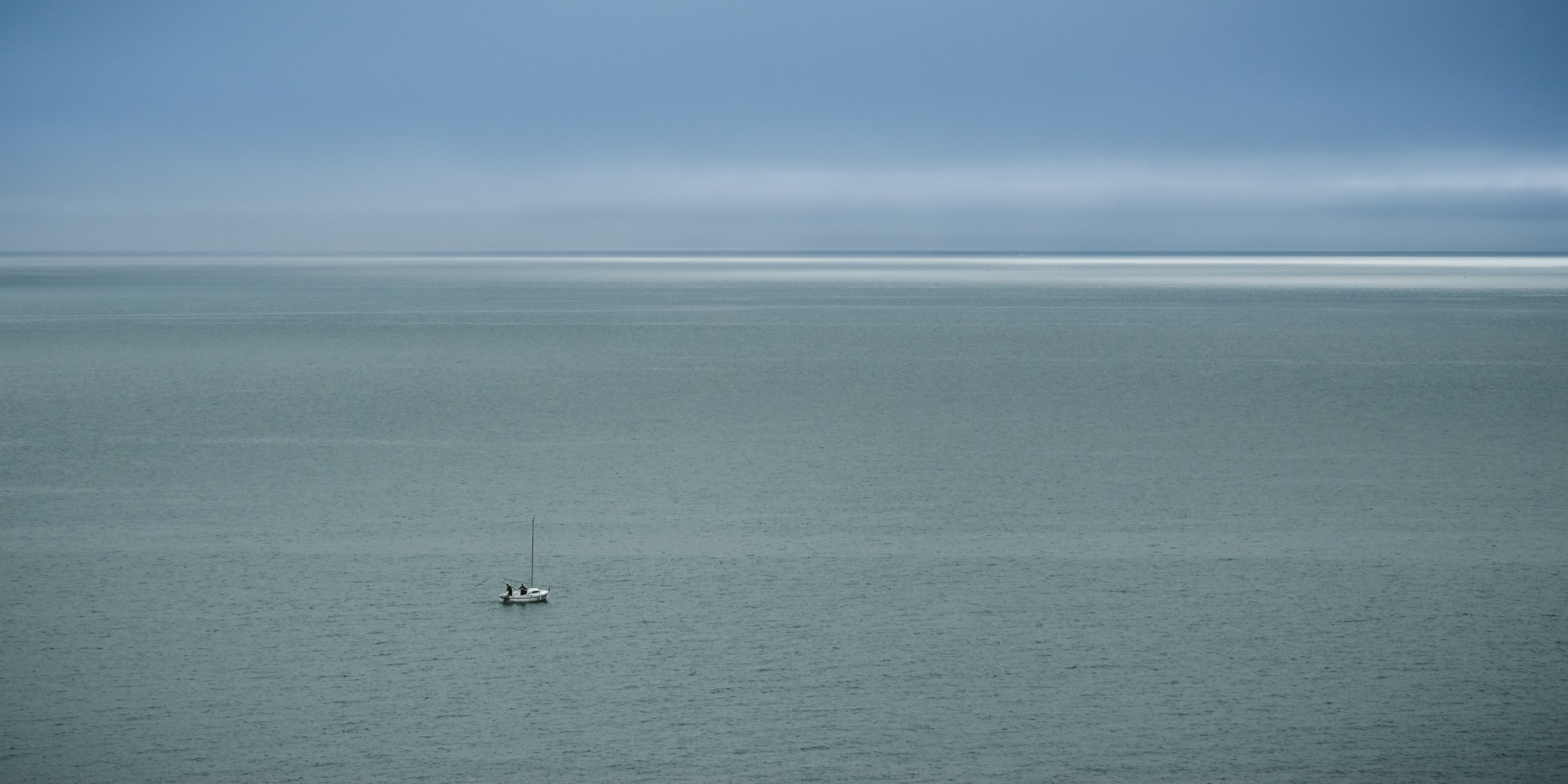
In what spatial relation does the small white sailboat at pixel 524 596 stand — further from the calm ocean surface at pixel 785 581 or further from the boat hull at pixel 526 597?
the calm ocean surface at pixel 785 581

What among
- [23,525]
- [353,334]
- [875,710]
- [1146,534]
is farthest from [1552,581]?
[353,334]

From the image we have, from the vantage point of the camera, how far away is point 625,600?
1316 centimetres

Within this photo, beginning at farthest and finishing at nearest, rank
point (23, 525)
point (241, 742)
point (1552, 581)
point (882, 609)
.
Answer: point (23, 525) → point (1552, 581) → point (882, 609) → point (241, 742)

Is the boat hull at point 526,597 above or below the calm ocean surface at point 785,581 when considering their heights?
above

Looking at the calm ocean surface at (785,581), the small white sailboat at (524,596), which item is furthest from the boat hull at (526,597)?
the calm ocean surface at (785,581)

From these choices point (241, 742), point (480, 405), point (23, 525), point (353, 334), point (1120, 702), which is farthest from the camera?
point (353, 334)

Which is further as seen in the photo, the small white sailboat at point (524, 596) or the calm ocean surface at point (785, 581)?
the small white sailboat at point (524, 596)

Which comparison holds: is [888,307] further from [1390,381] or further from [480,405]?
[480,405]

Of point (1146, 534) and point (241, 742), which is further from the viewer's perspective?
point (1146, 534)

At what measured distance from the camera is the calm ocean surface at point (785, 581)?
989 cm

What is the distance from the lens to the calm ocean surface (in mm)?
9891

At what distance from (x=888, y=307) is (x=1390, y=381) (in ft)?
136

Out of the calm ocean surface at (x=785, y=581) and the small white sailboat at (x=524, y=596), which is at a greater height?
the small white sailboat at (x=524, y=596)

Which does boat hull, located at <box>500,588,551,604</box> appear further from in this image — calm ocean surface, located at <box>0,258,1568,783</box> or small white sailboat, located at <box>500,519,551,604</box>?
calm ocean surface, located at <box>0,258,1568,783</box>
